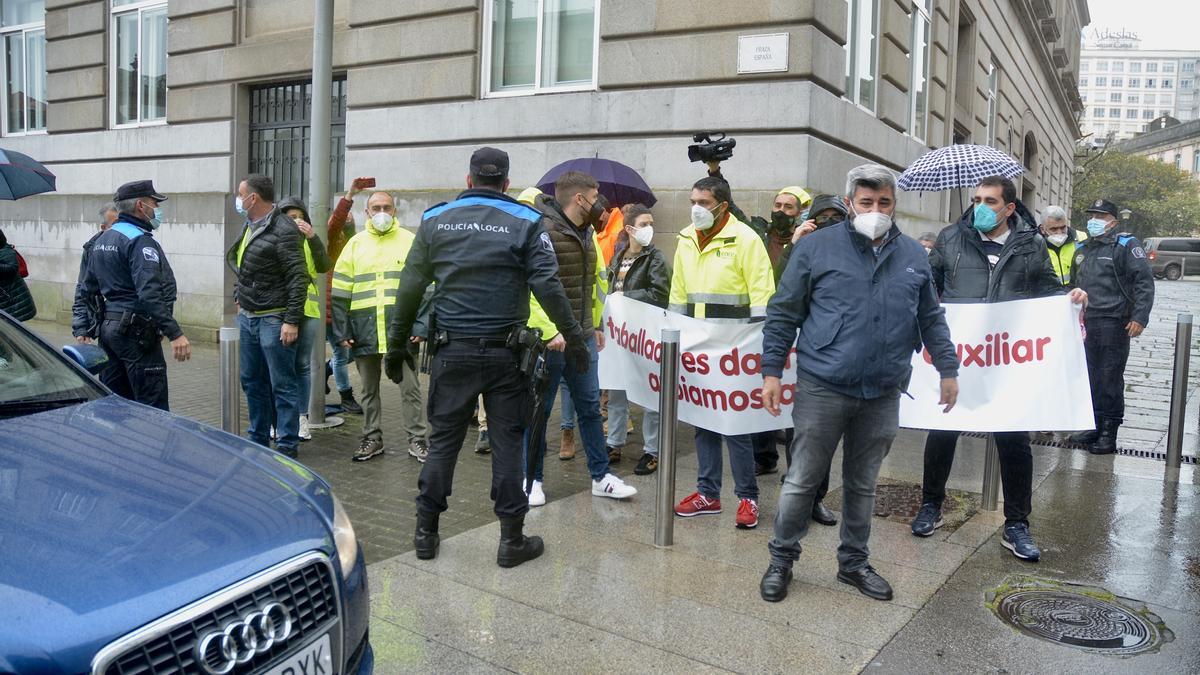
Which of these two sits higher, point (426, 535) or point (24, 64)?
point (24, 64)

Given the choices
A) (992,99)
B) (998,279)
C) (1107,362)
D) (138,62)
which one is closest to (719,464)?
(998,279)

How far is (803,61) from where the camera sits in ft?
30.3

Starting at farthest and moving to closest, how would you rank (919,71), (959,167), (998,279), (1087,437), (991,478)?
(919,71), (1087,437), (959,167), (991,478), (998,279)

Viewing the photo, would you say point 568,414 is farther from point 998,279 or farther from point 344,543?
point 344,543

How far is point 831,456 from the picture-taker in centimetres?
440

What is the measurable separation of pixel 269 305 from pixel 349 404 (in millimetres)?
2301

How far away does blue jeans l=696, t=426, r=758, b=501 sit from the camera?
17.7 feet

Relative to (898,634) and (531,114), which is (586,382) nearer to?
(898,634)

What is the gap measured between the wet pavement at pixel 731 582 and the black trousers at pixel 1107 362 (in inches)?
44.3

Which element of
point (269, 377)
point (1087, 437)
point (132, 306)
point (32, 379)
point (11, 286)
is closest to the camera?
point (32, 379)

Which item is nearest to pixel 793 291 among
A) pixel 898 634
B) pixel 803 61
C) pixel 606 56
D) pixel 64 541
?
pixel 898 634

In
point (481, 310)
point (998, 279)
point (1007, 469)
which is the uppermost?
point (998, 279)

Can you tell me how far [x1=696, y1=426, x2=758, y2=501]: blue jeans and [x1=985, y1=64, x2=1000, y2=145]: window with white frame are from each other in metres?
17.4

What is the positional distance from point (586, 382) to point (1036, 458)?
4.03 metres
